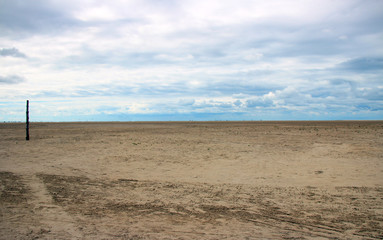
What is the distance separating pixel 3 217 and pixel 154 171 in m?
6.57

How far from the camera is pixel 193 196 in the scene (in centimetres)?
836

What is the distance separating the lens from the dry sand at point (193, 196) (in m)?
5.73

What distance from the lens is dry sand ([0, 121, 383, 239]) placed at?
5727mm

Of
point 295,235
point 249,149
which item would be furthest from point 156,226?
point 249,149

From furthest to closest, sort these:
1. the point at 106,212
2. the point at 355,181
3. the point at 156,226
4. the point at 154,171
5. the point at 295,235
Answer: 1. the point at 154,171
2. the point at 355,181
3. the point at 106,212
4. the point at 156,226
5. the point at 295,235

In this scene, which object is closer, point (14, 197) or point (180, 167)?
point (14, 197)

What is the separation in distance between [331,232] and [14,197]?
8155 millimetres

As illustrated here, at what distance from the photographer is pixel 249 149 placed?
18172 millimetres

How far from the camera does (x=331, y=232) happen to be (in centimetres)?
564

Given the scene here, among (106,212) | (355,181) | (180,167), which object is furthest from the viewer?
(180,167)

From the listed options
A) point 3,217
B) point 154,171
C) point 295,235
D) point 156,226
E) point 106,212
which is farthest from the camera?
point 154,171

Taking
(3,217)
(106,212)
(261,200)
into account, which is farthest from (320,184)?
(3,217)

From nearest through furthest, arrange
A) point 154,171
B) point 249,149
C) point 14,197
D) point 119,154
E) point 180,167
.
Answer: point 14,197, point 154,171, point 180,167, point 119,154, point 249,149

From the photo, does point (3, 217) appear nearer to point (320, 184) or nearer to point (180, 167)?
point (180, 167)
